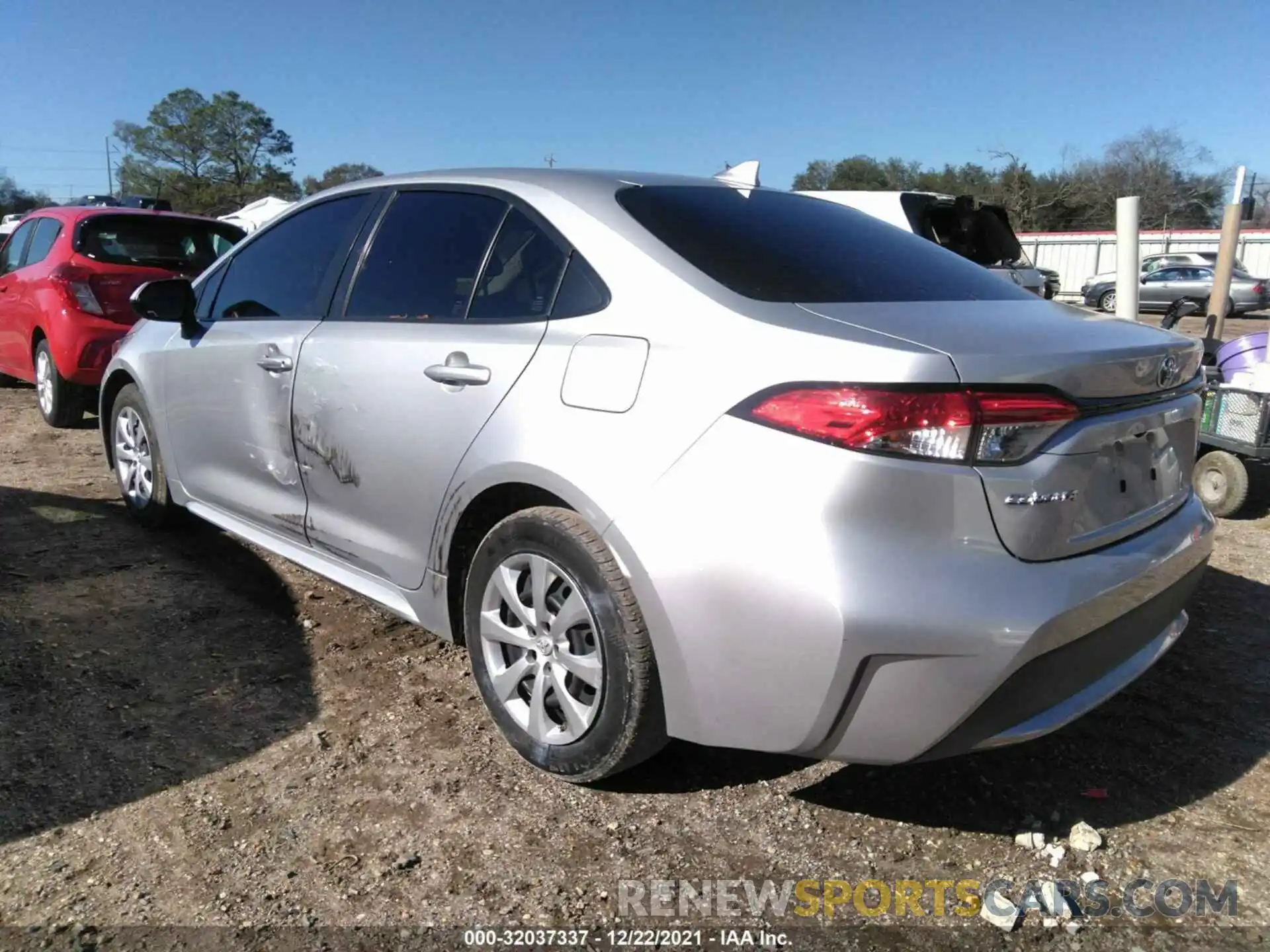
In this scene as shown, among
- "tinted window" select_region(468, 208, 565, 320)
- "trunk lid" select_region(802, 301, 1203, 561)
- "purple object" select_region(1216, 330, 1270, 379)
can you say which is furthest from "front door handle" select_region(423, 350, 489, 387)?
"purple object" select_region(1216, 330, 1270, 379)

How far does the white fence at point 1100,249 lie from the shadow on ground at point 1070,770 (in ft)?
97.0

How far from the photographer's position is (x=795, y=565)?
6.33ft

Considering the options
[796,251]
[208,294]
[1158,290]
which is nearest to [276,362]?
[208,294]

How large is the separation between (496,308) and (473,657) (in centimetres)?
97

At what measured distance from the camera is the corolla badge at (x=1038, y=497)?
1950 mm

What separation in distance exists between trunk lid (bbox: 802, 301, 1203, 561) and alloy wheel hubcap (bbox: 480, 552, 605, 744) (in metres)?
0.93

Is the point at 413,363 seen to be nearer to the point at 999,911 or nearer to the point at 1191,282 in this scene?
the point at 999,911

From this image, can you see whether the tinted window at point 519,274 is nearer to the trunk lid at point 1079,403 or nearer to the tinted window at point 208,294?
the trunk lid at point 1079,403

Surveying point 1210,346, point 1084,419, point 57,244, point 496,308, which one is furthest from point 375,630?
point 1210,346

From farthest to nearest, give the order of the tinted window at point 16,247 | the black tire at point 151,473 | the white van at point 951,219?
the white van at point 951,219 < the tinted window at point 16,247 < the black tire at point 151,473

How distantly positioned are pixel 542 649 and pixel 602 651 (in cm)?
25

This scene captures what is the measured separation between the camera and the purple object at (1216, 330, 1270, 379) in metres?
5.66

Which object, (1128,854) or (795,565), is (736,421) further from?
(1128,854)

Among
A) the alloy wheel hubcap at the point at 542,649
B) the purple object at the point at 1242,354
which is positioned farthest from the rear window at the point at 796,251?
the purple object at the point at 1242,354
